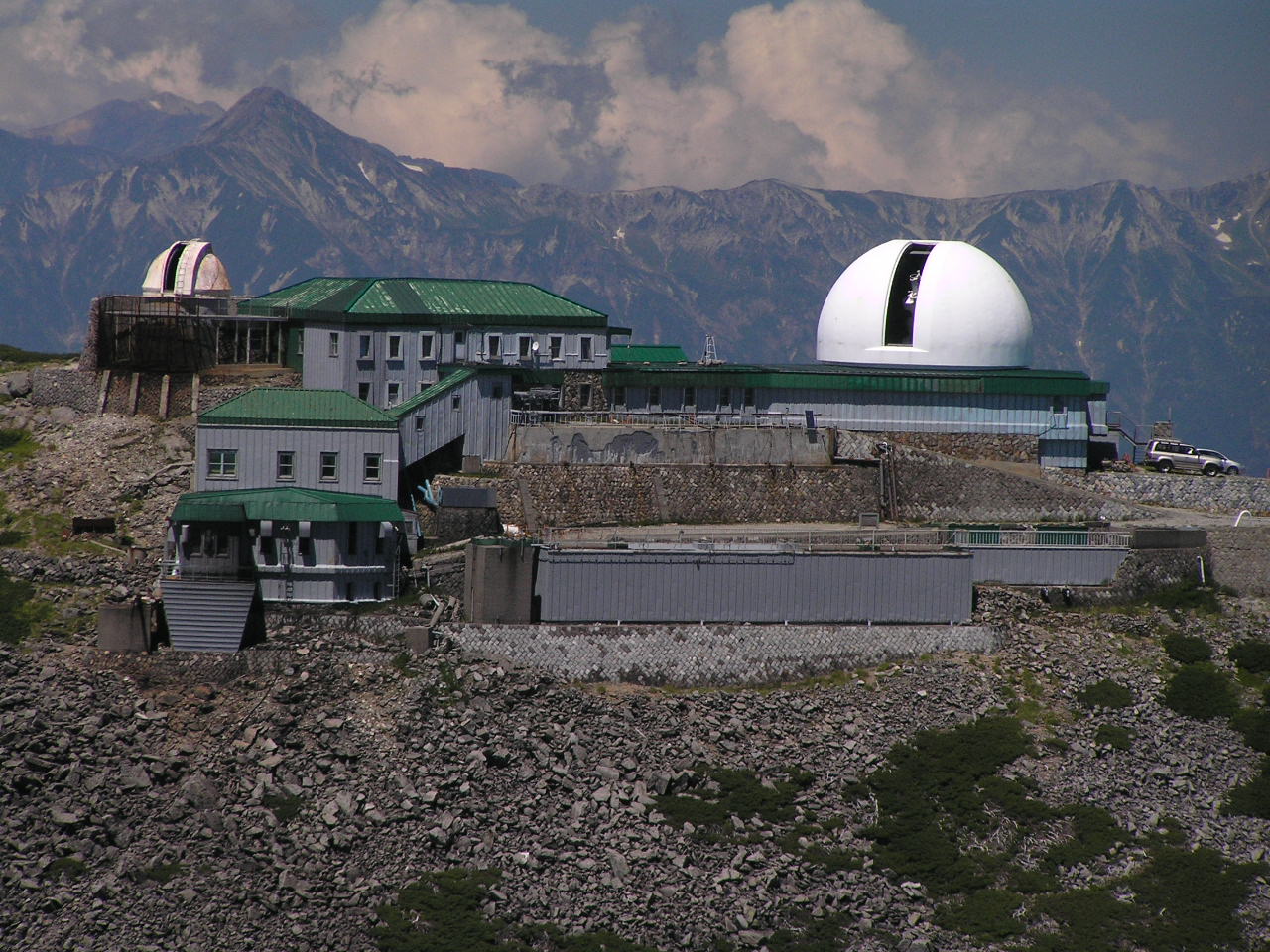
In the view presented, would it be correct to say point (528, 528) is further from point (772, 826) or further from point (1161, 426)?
point (1161, 426)

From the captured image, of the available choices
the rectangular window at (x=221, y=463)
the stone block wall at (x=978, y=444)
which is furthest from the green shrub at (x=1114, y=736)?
the rectangular window at (x=221, y=463)

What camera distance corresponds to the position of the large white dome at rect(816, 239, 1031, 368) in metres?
69.3

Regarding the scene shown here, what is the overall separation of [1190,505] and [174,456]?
36.1 meters

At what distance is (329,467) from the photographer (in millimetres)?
54594

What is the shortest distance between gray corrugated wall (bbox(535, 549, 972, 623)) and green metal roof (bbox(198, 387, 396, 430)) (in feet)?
25.2

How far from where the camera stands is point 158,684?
4862 cm

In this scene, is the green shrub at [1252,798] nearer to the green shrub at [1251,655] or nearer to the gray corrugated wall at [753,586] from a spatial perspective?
the green shrub at [1251,655]

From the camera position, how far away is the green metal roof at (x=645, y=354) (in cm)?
7506

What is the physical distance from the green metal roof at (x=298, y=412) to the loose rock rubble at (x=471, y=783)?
8062mm

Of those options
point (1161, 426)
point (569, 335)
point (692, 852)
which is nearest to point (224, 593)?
point (692, 852)

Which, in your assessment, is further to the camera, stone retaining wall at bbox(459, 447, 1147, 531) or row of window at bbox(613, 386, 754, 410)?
row of window at bbox(613, 386, 754, 410)

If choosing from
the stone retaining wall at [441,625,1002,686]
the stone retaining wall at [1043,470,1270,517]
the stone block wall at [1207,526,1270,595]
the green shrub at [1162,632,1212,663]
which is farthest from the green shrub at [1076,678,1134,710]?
the stone retaining wall at [1043,470,1270,517]

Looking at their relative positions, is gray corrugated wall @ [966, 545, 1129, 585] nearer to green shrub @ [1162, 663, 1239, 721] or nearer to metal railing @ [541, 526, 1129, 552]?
metal railing @ [541, 526, 1129, 552]

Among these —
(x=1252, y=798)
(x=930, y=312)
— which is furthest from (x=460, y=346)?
(x=1252, y=798)
